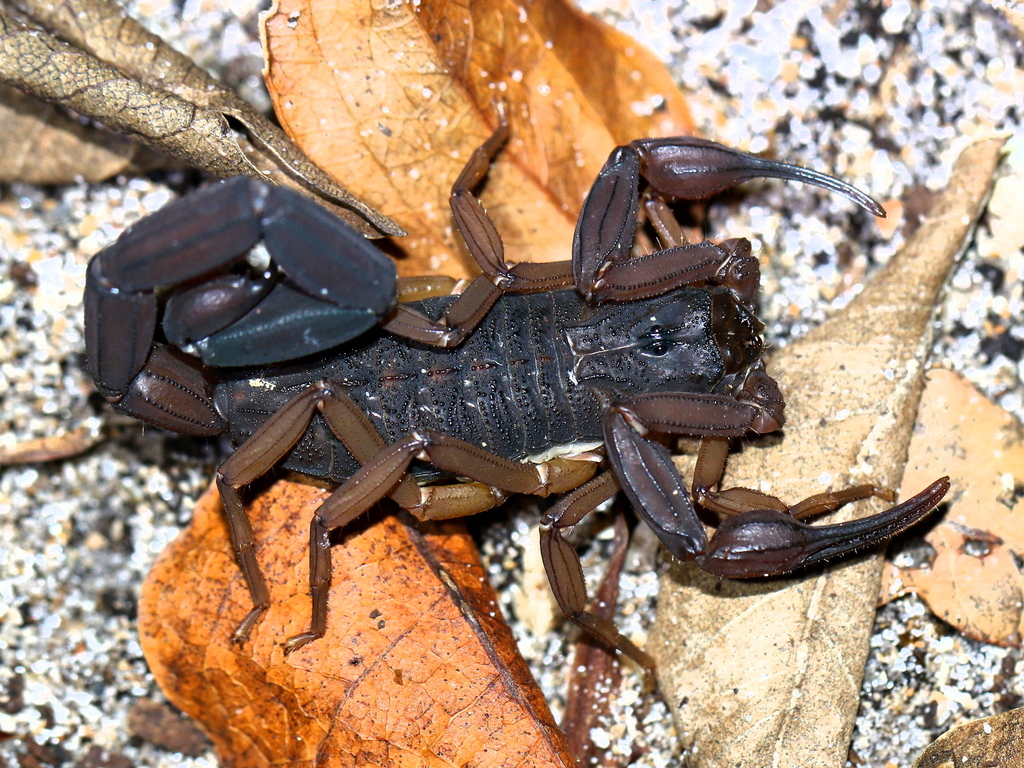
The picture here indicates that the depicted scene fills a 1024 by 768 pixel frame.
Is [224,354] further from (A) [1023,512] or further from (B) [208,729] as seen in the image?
(A) [1023,512]

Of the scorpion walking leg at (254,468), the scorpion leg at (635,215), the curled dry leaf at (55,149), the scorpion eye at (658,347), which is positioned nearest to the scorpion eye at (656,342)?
the scorpion eye at (658,347)

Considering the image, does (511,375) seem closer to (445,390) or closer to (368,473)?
(445,390)

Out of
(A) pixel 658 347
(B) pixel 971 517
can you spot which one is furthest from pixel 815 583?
(A) pixel 658 347

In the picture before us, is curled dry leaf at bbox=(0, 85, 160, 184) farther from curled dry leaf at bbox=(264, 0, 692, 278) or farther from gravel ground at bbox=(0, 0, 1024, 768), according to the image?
curled dry leaf at bbox=(264, 0, 692, 278)

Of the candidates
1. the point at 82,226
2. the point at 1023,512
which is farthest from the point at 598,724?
the point at 82,226

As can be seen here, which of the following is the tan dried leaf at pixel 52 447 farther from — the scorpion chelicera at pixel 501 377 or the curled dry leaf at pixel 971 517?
the curled dry leaf at pixel 971 517
